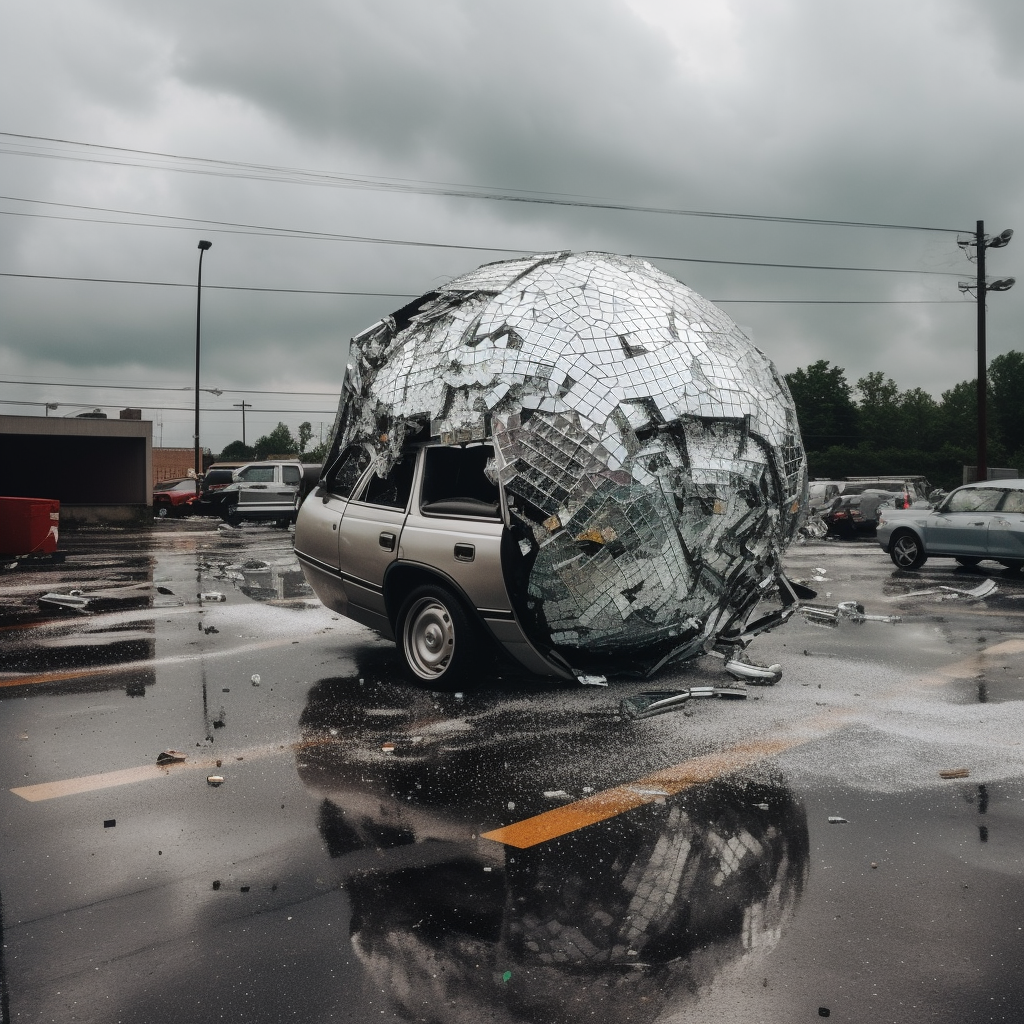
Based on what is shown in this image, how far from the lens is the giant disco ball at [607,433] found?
598cm

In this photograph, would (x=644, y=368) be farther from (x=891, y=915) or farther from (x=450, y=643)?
(x=891, y=915)

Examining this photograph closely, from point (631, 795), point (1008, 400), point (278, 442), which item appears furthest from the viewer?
point (278, 442)

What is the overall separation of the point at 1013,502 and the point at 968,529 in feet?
2.43

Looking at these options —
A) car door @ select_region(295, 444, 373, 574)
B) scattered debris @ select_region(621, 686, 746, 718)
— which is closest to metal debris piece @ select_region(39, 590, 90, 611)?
car door @ select_region(295, 444, 373, 574)

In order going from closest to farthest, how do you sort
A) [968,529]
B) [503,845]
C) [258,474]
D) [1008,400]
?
[503,845] < [968,529] < [258,474] < [1008,400]

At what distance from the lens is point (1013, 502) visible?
14648 mm

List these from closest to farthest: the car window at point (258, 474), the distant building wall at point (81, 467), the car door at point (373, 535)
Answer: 1. the car door at point (373, 535)
2. the car window at point (258, 474)
3. the distant building wall at point (81, 467)

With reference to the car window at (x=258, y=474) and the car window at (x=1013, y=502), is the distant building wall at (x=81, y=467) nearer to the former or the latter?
the car window at (x=258, y=474)

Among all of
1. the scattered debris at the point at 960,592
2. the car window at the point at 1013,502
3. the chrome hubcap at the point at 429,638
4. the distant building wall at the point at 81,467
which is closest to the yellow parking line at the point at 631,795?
the chrome hubcap at the point at 429,638

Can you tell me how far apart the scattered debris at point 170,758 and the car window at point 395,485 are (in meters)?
2.36

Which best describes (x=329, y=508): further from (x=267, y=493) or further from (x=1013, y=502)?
(x=267, y=493)

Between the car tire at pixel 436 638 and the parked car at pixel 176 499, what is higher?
the parked car at pixel 176 499

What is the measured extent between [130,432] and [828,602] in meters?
28.5

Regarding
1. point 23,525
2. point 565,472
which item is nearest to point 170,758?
point 565,472
